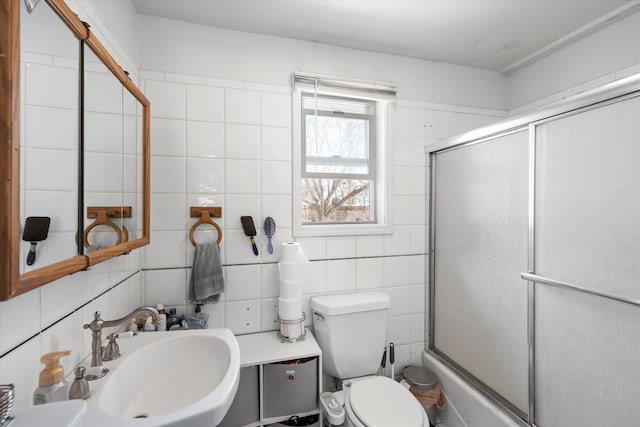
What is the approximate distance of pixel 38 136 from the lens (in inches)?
26.8

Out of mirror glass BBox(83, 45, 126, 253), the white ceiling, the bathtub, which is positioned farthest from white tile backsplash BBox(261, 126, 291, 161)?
the bathtub

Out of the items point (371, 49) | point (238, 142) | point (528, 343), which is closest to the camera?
point (528, 343)

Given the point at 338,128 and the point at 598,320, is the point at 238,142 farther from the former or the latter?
the point at 598,320

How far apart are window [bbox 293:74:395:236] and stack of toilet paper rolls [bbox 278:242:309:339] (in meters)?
0.22

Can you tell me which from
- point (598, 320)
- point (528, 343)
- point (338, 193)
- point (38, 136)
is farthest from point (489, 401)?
point (38, 136)

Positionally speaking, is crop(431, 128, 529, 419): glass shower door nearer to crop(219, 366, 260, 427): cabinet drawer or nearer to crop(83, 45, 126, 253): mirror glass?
crop(219, 366, 260, 427): cabinet drawer

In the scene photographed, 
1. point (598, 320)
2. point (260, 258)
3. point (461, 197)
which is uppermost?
point (461, 197)

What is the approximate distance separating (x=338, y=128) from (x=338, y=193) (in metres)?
0.43

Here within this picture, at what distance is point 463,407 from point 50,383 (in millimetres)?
1812

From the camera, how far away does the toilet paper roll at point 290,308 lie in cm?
155

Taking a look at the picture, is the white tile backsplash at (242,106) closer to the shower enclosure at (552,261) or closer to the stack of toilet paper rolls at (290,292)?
the stack of toilet paper rolls at (290,292)

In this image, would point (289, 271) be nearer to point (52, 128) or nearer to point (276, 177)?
point (276, 177)

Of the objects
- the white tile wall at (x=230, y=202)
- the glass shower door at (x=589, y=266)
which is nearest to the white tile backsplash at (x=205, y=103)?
the white tile wall at (x=230, y=202)

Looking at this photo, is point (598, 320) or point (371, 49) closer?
point (598, 320)
